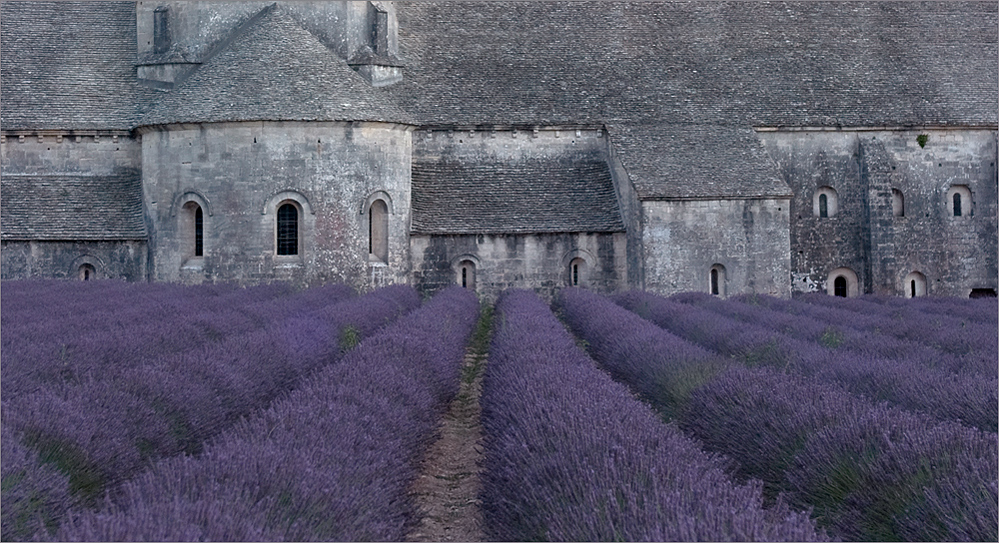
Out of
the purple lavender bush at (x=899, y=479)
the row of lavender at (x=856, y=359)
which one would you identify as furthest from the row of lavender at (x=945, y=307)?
the purple lavender bush at (x=899, y=479)

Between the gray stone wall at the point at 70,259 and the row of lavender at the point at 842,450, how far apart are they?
1789 centimetres

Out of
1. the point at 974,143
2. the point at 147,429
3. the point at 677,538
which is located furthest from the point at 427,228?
the point at 677,538

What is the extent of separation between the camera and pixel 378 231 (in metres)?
24.0

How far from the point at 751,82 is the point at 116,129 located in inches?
659

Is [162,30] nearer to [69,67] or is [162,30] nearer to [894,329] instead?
[69,67]

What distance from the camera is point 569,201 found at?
83.0ft

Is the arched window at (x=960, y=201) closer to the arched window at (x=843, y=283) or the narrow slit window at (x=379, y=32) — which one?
the arched window at (x=843, y=283)

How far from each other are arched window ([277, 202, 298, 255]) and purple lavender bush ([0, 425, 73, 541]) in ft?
57.9

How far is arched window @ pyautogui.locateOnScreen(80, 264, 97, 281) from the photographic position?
24266mm

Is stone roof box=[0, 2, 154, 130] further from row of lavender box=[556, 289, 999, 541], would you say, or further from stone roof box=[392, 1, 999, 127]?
row of lavender box=[556, 289, 999, 541]

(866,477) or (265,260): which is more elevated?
A: (265,260)

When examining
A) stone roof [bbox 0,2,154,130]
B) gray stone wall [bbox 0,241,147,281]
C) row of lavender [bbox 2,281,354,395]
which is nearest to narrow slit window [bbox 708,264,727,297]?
row of lavender [bbox 2,281,354,395]

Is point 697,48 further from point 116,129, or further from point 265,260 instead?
point 116,129

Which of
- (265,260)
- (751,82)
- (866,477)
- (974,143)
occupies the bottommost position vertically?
(866,477)
